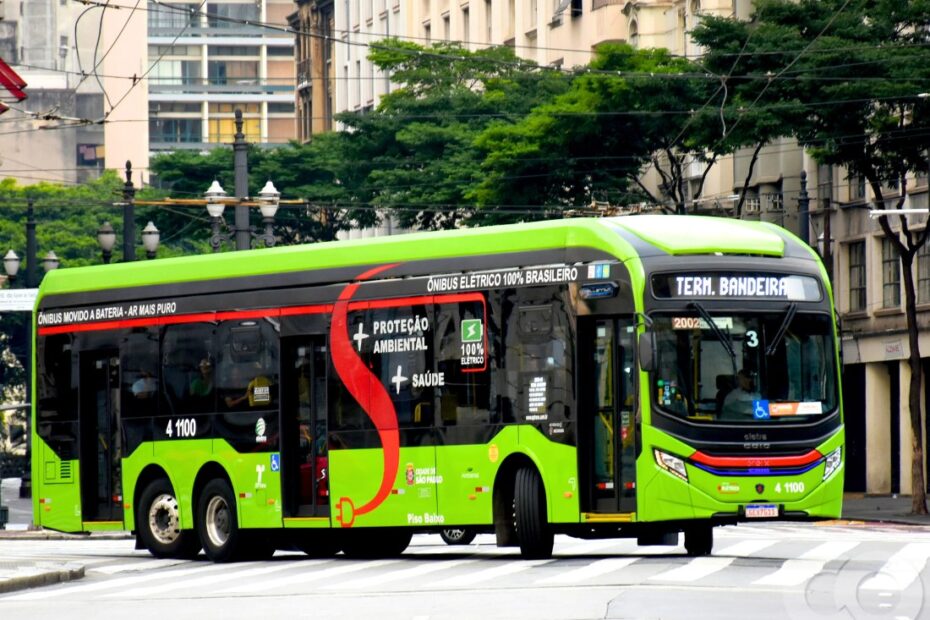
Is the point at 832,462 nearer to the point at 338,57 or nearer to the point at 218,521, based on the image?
the point at 218,521

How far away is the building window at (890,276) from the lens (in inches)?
2183

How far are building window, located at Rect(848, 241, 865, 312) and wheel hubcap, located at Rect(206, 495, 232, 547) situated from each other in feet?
109

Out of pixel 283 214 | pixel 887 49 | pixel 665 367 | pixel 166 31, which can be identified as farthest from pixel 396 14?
pixel 166 31

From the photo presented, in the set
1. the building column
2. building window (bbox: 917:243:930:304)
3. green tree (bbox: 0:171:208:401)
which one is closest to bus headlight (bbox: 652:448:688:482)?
building window (bbox: 917:243:930:304)

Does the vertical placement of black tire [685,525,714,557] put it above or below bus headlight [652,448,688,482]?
below

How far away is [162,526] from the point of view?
2755cm

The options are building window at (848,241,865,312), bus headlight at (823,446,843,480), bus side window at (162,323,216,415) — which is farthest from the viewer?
building window at (848,241,865,312)

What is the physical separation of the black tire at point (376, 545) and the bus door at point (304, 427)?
101 centimetres

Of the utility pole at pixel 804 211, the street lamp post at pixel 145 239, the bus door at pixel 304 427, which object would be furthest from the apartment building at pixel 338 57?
the bus door at pixel 304 427

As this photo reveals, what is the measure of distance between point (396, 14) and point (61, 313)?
68.6 m

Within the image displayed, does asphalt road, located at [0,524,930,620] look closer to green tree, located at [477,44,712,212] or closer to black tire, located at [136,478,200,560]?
black tire, located at [136,478,200,560]

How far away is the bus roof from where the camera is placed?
2281 centimetres

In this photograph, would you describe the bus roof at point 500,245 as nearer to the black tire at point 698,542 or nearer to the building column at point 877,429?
the black tire at point 698,542

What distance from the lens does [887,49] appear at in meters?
44.3
